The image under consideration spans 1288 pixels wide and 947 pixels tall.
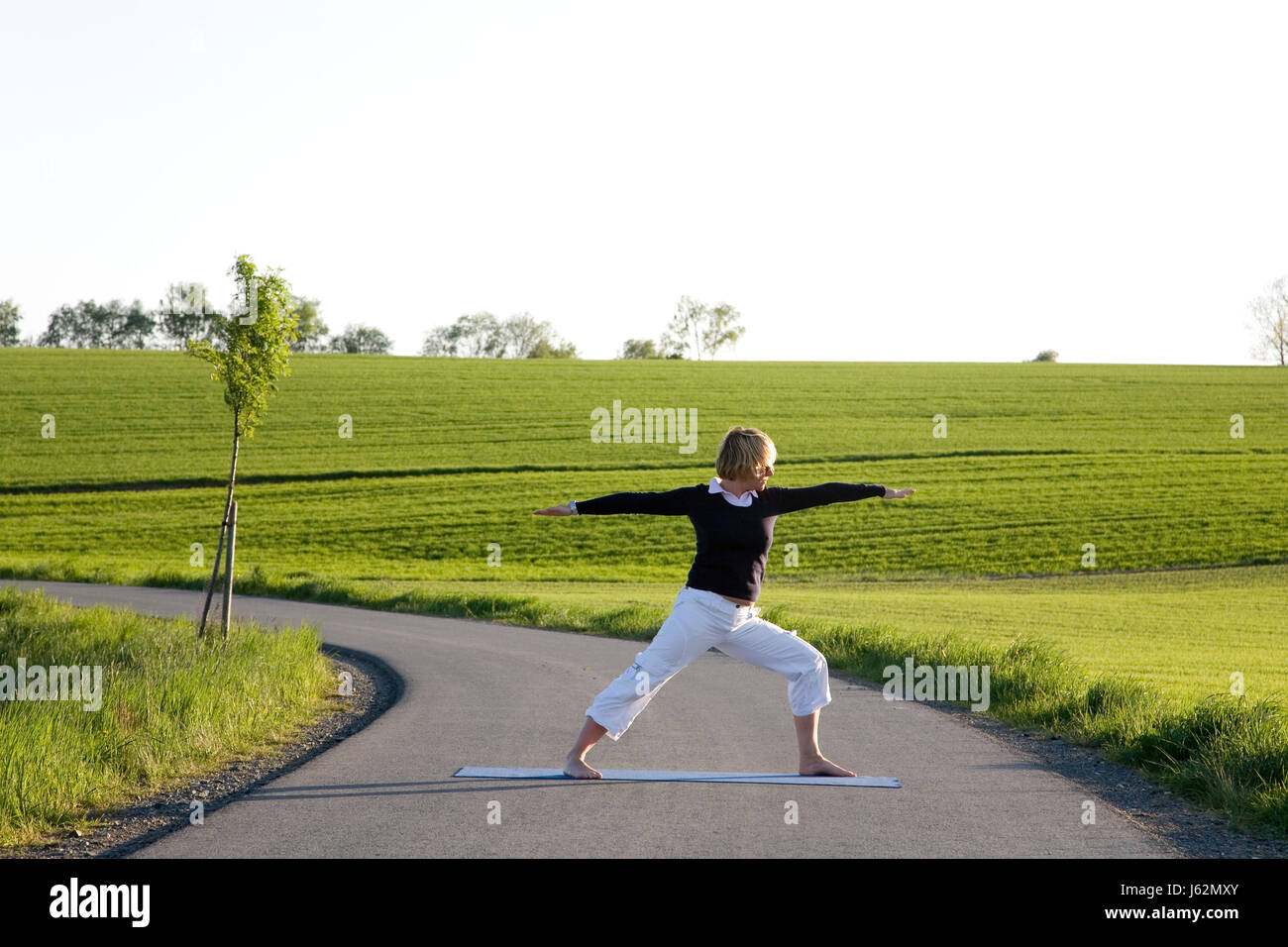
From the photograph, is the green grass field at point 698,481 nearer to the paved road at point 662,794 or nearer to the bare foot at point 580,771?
the paved road at point 662,794

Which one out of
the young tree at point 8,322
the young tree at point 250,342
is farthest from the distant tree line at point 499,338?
the young tree at point 250,342

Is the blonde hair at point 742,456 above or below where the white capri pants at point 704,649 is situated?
above

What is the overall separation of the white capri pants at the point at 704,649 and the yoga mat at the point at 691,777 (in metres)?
0.44

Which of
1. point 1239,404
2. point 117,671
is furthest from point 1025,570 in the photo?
point 1239,404

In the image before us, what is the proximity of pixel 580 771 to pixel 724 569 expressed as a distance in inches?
66.8

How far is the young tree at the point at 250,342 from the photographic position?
50.8 feet

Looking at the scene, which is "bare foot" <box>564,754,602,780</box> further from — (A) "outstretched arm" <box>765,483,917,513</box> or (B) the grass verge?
(B) the grass verge

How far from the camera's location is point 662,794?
7.44m

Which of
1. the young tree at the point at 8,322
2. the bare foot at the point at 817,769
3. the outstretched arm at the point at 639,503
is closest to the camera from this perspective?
the outstretched arm at the point at 639,503

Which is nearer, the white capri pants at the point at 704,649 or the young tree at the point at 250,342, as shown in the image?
the white capri pants at the point at 704,649

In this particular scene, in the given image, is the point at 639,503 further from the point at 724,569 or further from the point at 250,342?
the point at 250,342

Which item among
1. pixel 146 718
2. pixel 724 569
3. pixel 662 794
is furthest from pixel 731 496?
pixel 146 718

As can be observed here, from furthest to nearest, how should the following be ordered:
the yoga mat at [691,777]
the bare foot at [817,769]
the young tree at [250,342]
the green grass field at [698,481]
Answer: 1. the green grass field at [698,481]
2. the young tree at [250,342]
3. the bare foot at [817,769]
4. the yoga mat at [691,777]

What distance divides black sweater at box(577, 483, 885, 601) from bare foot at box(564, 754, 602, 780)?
1463 mm
